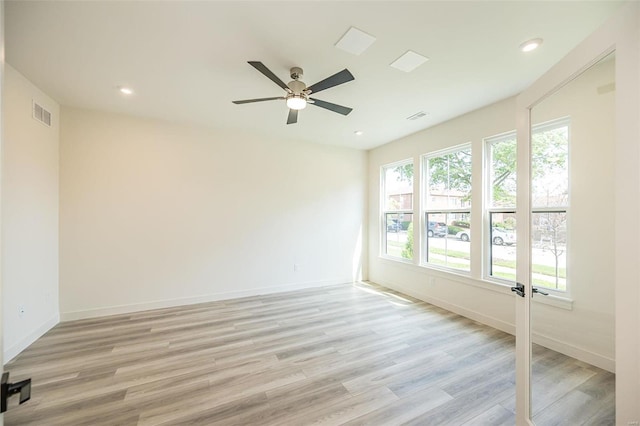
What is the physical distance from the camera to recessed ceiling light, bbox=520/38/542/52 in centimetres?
213

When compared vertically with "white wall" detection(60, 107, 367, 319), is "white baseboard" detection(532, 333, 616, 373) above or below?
below

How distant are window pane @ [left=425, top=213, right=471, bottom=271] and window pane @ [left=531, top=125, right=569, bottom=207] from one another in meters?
1.89

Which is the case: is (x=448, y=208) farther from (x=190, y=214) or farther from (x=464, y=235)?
(x=190, y=214)

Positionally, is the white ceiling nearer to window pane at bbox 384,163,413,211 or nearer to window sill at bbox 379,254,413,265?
window pane at bbox 384,163,413,211

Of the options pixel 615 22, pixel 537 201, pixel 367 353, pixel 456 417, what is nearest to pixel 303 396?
pixel 367 353

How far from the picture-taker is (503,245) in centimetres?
331

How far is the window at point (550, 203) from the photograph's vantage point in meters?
1.73

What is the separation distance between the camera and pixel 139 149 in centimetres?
383

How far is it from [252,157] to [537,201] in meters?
3.98

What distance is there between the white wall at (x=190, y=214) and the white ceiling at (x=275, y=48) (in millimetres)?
720

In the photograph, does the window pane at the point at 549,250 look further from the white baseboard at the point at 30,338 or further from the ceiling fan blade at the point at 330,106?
the white baseboard at the point at 30,338

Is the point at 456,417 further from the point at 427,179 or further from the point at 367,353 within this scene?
the point at 427,179

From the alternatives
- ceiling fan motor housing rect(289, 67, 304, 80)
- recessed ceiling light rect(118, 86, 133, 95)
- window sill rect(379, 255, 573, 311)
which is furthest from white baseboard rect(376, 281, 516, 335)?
recessed ceiling light rect(118, 86, 133, 95)

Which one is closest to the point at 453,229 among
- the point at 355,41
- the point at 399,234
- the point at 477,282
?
the point at 477,282
